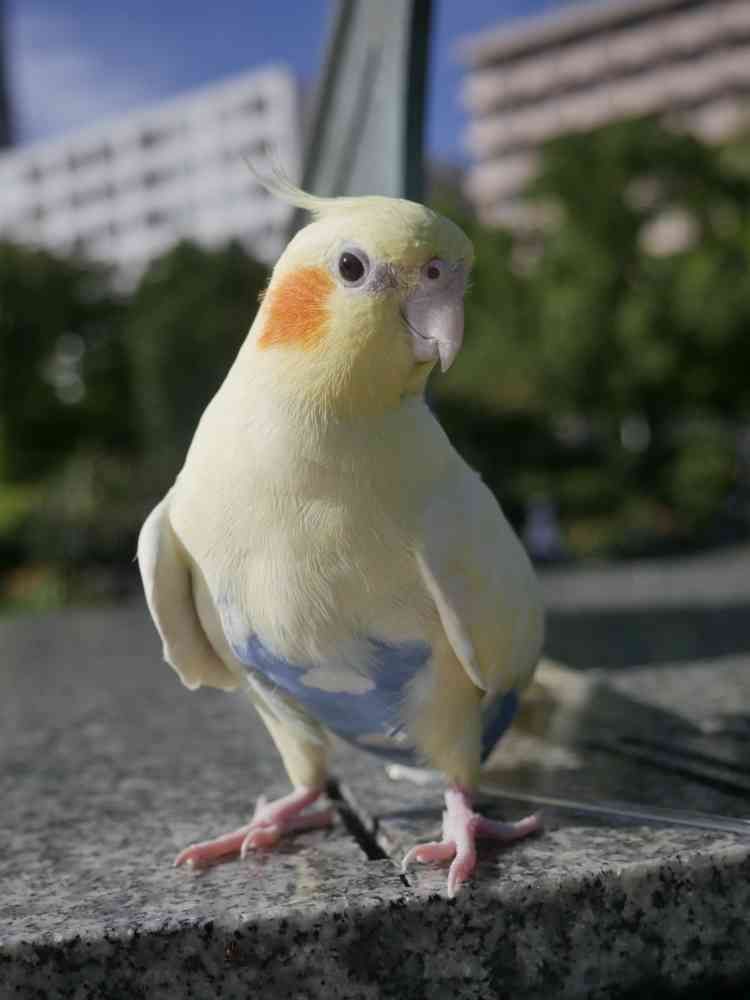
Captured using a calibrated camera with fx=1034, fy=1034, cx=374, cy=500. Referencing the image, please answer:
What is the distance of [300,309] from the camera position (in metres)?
1.85

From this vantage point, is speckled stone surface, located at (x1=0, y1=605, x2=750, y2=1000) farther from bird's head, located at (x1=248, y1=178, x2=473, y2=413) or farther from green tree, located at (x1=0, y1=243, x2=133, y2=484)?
green tree, located at (x1=0, y1=243, x2=133, y2=484)

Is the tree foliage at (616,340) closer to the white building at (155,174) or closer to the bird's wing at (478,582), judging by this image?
the bird's wing at (478,582)

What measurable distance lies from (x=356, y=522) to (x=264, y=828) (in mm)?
743

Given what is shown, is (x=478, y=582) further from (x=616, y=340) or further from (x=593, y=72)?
(x=593, y=72)

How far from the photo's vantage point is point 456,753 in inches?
81.5

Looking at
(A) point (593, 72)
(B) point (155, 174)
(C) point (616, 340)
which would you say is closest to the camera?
(C) point (616, 340)

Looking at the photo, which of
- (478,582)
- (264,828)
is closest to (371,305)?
(478,582)

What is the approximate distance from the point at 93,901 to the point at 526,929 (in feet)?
2.48

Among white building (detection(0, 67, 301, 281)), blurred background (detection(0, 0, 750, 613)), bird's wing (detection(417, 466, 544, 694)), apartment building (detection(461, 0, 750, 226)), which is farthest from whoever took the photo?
white building (detection(0, 67, 301, 281))

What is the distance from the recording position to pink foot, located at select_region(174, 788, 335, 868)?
204cm

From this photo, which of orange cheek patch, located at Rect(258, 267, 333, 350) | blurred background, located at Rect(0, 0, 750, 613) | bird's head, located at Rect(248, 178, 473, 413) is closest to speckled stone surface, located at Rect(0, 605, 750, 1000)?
bird's head, located at Rect(248, 178, 473, 413)

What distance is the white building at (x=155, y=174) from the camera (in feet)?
239

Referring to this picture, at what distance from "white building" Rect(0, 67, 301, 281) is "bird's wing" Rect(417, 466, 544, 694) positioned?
71270mm

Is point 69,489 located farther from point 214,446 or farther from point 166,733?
point 214,446
